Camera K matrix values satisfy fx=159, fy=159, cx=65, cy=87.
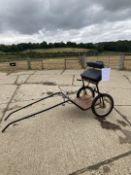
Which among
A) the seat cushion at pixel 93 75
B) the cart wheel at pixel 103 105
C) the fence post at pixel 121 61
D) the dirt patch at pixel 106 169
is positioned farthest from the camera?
the fence post at pixel 121 61

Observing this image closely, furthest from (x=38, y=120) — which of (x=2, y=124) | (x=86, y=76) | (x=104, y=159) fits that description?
(x=104, y=159)

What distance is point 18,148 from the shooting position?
2.27 metres

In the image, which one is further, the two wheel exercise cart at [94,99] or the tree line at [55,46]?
the tree line at [55,46]

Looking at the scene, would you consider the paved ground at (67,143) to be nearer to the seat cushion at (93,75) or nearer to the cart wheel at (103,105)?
the cart wheel at (103,105)

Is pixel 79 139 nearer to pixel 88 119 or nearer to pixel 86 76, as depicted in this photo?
pixel 88 119

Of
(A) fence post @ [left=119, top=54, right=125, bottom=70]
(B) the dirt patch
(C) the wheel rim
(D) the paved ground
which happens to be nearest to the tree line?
(A) fence post @ [left=119, top=54, right=125, bottom=70]

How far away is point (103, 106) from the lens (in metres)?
3.30

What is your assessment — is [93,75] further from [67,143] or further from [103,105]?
[67,143]

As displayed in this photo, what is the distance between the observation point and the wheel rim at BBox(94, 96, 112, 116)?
10.5ft

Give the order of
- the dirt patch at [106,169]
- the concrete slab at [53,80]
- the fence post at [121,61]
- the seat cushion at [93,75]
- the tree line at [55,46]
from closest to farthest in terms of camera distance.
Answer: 1. the dirt patch at [106,169]
2. the seat cushion at [93,75]
3. the concrete slab at [53,80]
4. the fence post at [121,61]
5. the tree line at [55,46]

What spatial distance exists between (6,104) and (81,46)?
44273 mm

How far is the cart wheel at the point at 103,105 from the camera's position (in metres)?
3.15

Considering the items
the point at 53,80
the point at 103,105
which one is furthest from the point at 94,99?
the point at 53,80

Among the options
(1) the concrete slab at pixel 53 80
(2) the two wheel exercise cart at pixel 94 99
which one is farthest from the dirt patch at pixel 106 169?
(1) the concrete slab at pixel 53 80
